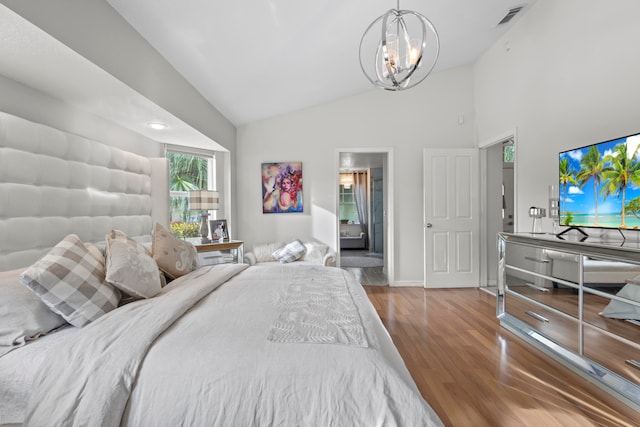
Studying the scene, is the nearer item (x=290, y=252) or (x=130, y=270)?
(x=130, y=270)

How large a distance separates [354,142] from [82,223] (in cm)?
354

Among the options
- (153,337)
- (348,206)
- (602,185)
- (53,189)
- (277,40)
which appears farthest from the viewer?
(348,206)

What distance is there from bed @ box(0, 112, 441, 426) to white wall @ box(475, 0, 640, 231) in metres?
2.47

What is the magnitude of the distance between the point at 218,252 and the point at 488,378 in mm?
3140

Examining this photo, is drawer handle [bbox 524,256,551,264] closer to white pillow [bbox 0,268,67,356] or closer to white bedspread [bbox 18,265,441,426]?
white bedspread [bbox 18,265,441,426]

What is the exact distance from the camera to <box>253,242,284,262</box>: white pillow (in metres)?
4.53

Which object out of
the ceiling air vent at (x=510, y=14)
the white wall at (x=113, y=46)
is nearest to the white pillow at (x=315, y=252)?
the white wall at (x=113, y=46)

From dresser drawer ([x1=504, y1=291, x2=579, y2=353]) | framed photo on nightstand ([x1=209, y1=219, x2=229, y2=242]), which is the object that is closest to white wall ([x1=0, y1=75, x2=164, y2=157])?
framed photo on nightstand ([x1=209, y1=219, x2=229, y2=242])

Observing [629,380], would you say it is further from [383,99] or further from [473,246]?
[383,99]

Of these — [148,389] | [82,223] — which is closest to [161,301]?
[148,389]

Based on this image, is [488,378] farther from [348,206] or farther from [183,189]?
[348,206]

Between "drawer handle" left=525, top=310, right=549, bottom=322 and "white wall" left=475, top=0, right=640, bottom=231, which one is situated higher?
"white wall" left=475, top=0, right=640, bottom=231

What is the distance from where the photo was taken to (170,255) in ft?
7.36

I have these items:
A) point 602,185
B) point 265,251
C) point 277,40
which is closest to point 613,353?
point 602,185
